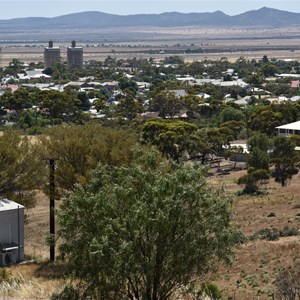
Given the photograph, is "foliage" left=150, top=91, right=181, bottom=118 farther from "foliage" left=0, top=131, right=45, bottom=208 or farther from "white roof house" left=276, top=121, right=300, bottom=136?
"foliage" left=0, top=131, right=45, bottom=208

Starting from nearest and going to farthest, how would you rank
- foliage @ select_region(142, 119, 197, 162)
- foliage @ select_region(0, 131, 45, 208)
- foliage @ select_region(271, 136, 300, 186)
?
foliage @ select_region(0, 131, 45, 208), foliage @ select_region(271, 136, 300, 186), foliage @ select_region(142, 119, 197, 162)

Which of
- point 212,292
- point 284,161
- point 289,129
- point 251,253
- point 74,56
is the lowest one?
point 74,56

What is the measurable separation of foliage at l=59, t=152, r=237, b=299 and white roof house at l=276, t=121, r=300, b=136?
32.8 metres

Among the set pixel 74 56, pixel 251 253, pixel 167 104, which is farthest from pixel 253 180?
A: pixel 74 56

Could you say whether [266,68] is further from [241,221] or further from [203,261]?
[203,261]

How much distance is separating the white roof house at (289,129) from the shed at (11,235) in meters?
27.6

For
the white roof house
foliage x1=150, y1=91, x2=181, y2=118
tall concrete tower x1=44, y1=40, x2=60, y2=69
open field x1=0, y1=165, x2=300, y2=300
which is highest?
open field x1=0, y1=165, x2=300, y2=300

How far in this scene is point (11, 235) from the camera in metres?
18.8

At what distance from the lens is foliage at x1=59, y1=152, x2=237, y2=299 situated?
11.4m

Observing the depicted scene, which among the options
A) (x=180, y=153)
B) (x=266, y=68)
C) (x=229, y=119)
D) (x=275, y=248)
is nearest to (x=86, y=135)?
(x=275, y=248)

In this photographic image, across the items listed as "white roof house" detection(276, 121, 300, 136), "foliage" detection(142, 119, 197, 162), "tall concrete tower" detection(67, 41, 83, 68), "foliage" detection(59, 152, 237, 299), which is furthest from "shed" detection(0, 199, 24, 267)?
"tall concrete tower" detection(67, 41, 83, 68)

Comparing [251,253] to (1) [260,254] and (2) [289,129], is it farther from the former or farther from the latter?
(2) [289,129]

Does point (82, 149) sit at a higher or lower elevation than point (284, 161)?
higher

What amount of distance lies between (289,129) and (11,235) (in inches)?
1114
